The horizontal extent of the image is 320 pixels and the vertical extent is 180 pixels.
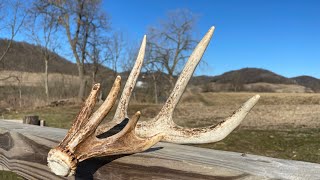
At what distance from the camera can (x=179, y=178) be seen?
1.32 metres

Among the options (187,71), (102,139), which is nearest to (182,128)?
(187,71)

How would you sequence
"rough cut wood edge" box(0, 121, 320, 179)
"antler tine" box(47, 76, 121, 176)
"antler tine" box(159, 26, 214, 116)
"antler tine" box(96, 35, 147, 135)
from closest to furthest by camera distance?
"rough cut wood edge" box(0, 121, 320, 179)
"antler tine" box(47, 76, 121, 176)
"antler tine" box(159, 26, 214, 116)
"antler tine" box(96, 35, 147, 135)

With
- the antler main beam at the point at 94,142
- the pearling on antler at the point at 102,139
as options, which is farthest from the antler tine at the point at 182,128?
the antler main beam at the point at 94,142

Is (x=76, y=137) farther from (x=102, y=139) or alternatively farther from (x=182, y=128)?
(x=182, y=128)

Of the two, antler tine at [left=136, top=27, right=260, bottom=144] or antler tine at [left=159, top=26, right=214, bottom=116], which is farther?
antler tine at [left=159, top=26, right=214, bottom=116]

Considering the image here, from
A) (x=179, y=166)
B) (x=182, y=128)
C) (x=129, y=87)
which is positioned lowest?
(x=179, y=166)

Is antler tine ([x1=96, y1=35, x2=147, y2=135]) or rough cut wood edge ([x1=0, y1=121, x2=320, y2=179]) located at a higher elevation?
antler tine ([x1=96, y1=35, x2=147, y2=135])

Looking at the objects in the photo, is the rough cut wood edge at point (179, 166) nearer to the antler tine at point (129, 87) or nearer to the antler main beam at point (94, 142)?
the antler main beam at point (94, 142)

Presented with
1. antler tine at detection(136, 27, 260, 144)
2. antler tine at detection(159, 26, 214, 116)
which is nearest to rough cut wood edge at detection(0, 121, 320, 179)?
antler tine at detection(136, 27, 260, 144)

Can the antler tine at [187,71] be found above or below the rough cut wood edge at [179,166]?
above

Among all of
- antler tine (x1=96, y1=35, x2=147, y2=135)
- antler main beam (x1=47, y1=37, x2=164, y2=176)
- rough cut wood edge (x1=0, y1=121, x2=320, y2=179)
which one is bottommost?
rough cut wood edge (x1=0, y1=121, x2=320, y2=179)

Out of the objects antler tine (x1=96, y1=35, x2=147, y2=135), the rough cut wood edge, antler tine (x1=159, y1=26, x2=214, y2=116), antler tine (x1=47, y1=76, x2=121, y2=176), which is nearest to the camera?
the rough cut wood edge

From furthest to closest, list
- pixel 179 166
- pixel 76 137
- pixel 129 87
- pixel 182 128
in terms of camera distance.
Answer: pixel 129 87
pixel 182 128
pixel 76 137
pixel 179 166

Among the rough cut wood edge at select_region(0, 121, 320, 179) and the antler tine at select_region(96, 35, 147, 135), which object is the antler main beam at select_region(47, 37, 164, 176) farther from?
the antler tine at select_region(96, 35, 147, 135)
